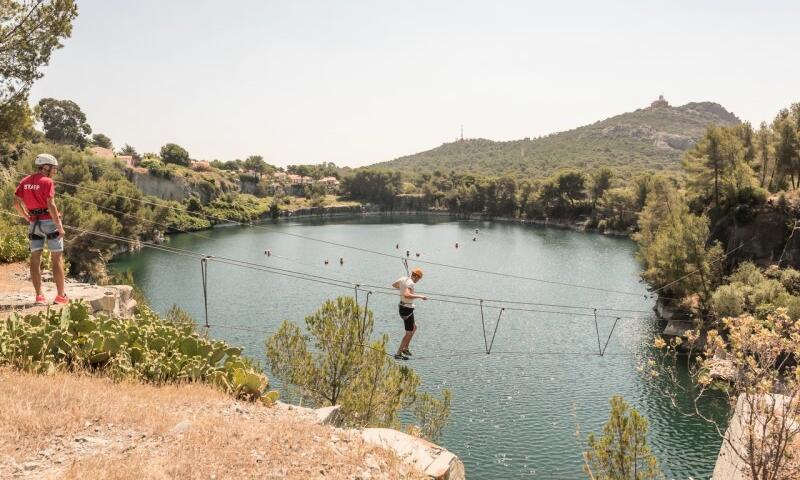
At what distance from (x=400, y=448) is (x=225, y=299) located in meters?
49.8

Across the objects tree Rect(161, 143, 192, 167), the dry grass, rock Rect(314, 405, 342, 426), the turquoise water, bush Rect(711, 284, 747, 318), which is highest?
tree Rect(161, 143, 192, 167)

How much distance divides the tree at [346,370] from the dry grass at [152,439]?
577 inches

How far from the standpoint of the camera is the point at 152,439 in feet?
27.9

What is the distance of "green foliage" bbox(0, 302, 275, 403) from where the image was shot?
34.0ft

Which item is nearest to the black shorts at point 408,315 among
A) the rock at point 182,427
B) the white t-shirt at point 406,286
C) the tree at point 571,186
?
the white t-shirt at point 406,286

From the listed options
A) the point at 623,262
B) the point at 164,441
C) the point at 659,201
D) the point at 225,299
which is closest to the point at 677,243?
the point at 659,201

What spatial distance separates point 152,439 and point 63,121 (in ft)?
507

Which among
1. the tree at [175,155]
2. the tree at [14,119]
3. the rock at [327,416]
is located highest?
the tree at [175,155]

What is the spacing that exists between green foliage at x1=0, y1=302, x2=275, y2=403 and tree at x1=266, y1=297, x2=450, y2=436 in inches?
497

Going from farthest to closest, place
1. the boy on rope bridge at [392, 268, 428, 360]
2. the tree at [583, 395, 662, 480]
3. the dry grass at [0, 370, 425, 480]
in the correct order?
the tree at [583, 395, 662, 480] → the boy on rope bridge at [392, 268, 428, 360] → the dry grass at [0, 370, 425, 480]

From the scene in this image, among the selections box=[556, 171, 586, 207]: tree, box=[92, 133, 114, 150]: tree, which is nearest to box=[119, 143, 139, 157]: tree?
box=[92, 133, 114, 150]: tree

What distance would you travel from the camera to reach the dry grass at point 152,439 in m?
7.54

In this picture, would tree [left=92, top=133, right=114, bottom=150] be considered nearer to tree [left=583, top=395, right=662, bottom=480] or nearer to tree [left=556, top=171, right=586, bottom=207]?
tree [left=556, top=171, right=586, bottom=207]

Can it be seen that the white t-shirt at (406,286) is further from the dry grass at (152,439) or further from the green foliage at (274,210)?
the green foliage at (274,210)
